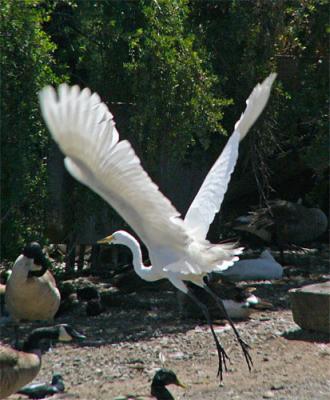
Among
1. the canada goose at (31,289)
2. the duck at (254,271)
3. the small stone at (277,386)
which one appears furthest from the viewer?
the duck at (254,271)

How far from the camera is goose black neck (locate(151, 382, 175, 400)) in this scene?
717 cm

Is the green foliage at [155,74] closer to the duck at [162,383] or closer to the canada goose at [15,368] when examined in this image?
the canada goose at [15,368]

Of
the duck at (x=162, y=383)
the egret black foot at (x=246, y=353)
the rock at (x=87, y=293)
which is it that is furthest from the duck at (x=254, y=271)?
the duck at (x=162, y=383)

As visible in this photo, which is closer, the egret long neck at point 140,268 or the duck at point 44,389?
the duck at point 44,389

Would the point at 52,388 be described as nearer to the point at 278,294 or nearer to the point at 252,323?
the point at 252,323

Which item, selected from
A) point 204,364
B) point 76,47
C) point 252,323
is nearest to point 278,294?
point 252,323

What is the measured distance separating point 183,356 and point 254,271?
131 inches

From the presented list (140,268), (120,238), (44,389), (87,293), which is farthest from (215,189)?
(87,293)

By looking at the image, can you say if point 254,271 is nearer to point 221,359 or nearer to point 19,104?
point 19,104

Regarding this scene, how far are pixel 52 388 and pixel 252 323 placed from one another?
275 cm

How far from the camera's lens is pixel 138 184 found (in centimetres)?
654

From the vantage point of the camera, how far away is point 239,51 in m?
11.5

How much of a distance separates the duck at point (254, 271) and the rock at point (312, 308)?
2.64 m

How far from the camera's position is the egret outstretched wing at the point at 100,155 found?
19.2 ft
